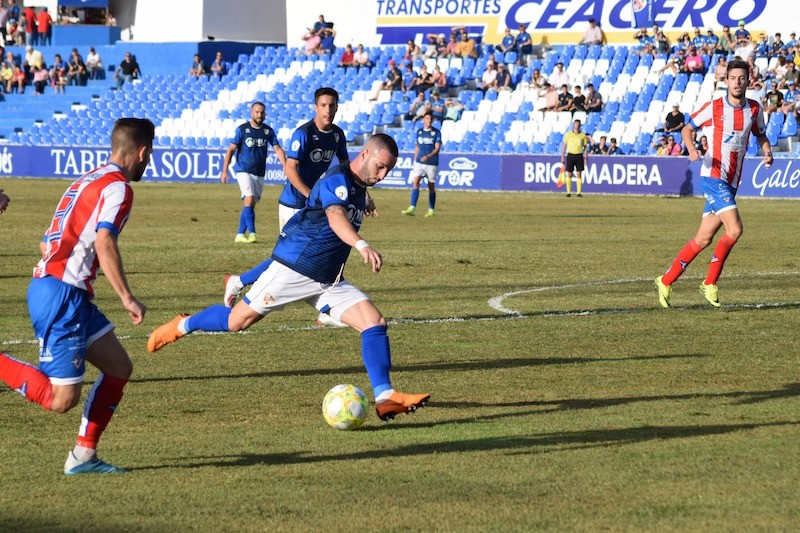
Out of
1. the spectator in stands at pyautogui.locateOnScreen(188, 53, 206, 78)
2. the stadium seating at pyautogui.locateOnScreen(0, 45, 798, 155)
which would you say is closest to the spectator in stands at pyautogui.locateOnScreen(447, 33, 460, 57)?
the stadium seating at pyautogui.locateOnScreen(0, 45, 798, 155)

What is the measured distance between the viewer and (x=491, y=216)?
26.0 m

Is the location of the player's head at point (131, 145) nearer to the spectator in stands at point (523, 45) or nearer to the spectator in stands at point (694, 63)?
the spectator in stands at point (694, 63)

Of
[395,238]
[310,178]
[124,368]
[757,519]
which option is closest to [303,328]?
[310,178]

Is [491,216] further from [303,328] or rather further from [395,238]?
[303,328]

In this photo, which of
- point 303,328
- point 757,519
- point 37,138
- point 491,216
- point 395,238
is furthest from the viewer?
point 37,138

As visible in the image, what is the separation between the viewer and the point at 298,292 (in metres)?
7.80

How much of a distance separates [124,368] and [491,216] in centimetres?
2000

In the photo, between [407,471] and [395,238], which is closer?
[407,471]

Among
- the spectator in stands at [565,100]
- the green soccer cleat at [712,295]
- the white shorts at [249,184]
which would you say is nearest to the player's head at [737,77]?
the green soccer cleat at [712,295]

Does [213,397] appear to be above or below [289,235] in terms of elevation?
below

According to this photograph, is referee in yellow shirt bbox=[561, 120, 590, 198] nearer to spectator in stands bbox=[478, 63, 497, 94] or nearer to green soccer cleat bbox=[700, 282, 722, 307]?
spectator in stands bbox=[478, 63, 497, 94]

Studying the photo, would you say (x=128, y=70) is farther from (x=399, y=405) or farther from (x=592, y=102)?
(x=399, y=405)

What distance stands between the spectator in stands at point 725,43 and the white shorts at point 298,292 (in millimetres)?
31680

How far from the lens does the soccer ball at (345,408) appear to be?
724 cm
